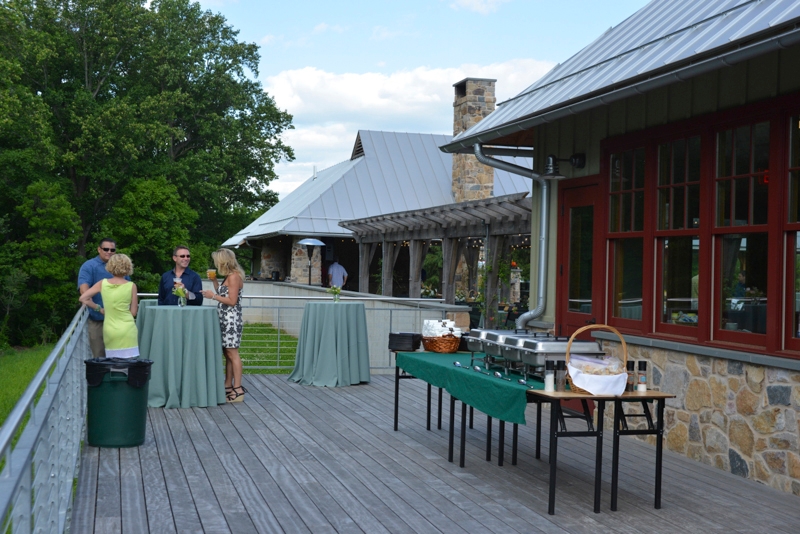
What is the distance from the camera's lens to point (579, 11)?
42.1ft

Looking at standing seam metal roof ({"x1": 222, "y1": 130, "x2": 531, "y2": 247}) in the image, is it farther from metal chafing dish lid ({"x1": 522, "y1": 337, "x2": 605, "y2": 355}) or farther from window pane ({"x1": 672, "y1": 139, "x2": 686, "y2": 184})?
metal chafing dish lid ({"x1": 522, "y1": 337, "x2": 605, "y2": 355})

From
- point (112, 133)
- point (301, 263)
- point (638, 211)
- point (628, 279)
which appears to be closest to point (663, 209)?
point (638, 211)

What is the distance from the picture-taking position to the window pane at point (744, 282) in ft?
21.0

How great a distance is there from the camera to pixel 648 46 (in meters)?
7.31

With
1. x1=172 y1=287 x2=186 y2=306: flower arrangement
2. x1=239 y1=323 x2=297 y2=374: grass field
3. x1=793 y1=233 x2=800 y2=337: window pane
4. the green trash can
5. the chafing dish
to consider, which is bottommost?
x1=239 y1=323 x2=297 y2=374: grass field

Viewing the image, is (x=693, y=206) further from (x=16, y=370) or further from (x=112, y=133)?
(x=112, y=133)

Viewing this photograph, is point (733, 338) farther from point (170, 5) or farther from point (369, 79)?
point (170, 5)

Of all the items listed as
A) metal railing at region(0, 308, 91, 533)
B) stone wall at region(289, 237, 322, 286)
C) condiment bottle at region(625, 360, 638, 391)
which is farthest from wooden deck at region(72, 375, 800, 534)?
stone wall at region(289, 237, 322, 286)

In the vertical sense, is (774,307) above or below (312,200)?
below

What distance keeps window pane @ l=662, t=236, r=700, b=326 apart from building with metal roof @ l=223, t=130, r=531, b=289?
59.2 ft

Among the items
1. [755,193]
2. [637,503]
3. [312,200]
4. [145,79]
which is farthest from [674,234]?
[145,79]

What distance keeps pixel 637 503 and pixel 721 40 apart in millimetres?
3034

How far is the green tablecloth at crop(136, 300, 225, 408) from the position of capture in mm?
8875

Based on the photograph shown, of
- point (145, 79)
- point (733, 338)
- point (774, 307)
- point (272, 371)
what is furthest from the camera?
point (145, 79)
